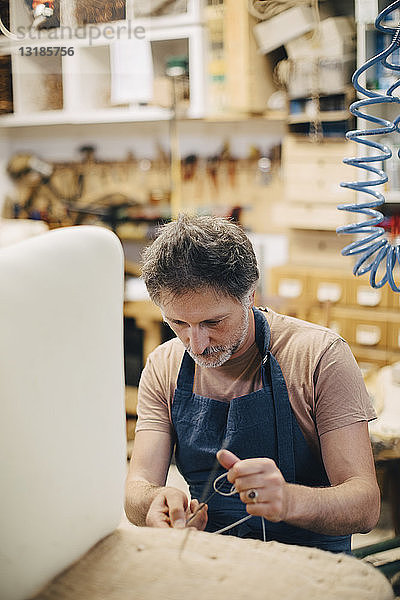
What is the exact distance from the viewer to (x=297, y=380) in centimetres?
137

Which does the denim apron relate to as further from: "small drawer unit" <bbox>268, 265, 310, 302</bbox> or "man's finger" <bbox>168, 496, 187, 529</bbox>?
"small drawer unit" <bbox>268, 265, 310, 302</bbox>

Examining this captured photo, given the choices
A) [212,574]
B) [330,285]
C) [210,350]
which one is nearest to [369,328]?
[330,285]

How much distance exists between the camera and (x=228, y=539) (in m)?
0.76

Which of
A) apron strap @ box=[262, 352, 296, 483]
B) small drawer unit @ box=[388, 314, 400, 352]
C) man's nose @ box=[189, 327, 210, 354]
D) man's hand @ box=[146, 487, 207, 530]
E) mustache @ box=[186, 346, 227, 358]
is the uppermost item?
man's nose @ box=[189, 327, 210, 354]

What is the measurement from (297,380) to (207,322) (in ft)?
0.75

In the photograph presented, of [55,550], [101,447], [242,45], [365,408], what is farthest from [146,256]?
Answer: [242,45]

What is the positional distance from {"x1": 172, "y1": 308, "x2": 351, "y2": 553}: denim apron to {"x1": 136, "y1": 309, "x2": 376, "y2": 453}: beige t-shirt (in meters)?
0.03

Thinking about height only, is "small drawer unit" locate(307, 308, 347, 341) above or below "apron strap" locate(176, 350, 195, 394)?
below

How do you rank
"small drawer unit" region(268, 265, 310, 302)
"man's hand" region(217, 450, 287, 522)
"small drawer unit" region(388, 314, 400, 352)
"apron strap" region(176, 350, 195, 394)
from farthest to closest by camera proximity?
"small drawer unit" region(268, 265, 310, 302) < "small drawer unit" region(388, 314, 400, 352) < "apron strap" region(176, 350, 195, 394) < "man's hand" region(217, 450, 287, 522)

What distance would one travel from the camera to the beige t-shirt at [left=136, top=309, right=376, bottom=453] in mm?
1345

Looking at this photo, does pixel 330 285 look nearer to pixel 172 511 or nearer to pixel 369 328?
pixel 369 328

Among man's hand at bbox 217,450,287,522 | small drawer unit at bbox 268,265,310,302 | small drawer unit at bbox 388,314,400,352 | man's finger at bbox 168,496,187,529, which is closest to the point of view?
man's hand at bbox 217,450,287,522

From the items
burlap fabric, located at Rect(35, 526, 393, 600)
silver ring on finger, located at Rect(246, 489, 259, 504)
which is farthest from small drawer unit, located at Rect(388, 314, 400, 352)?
burlap fabric, located at Rect(35, 526, 393, 600)

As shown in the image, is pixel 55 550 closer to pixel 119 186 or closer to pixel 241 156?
pixel 241 156
